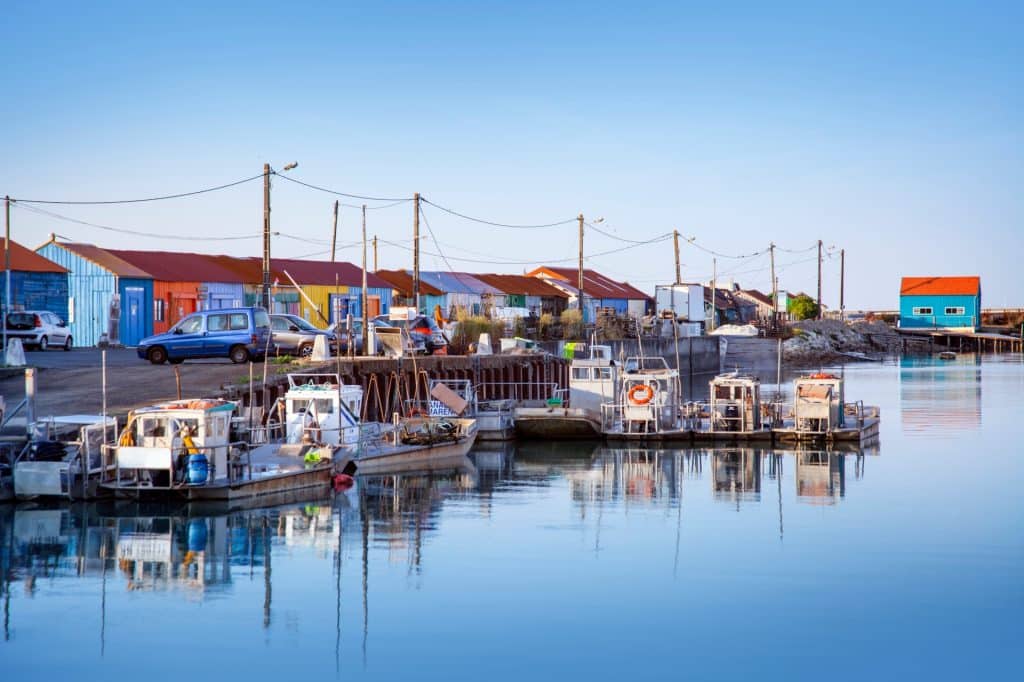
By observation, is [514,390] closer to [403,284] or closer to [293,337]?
[293,337]

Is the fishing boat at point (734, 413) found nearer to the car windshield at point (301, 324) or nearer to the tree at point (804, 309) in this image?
the car windshield at point (301, 324)

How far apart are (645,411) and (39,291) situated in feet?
85.6

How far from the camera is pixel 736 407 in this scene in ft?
123

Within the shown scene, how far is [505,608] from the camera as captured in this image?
58.3 ft

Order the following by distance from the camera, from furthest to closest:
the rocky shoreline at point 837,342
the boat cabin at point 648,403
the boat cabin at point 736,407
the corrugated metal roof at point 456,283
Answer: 1. the rocky shoreline at point 837,342
2. the corrugated metal roof at point 456,283
3. the boat cabin at point 648,403
4. the boat cabin at point 736,407

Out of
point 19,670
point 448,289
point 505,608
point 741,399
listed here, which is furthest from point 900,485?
point 448,289

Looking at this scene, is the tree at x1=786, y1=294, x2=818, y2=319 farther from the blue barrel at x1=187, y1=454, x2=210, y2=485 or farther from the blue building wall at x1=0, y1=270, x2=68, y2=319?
the blue barrel at x1=187, y1=454, x2=210, y2=485

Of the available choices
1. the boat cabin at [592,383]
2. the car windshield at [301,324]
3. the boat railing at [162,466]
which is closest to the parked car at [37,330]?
the car windshield at [301,324]

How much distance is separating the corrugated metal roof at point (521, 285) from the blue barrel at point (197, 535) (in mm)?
59835

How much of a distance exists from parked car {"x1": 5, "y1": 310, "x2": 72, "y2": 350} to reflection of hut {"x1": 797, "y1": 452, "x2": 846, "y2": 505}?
88.1 ft

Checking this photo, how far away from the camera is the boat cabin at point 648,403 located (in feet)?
123

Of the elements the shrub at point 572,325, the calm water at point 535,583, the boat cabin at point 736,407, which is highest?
the shrub at point 572,325

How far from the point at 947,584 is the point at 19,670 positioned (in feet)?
44.0

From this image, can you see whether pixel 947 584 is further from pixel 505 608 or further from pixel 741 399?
pixel 741 399
